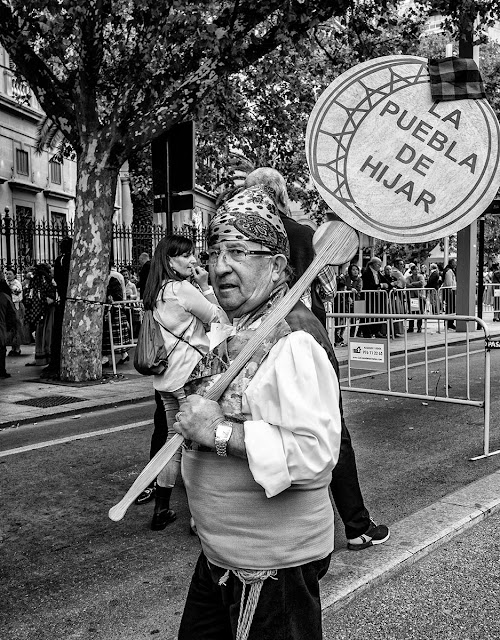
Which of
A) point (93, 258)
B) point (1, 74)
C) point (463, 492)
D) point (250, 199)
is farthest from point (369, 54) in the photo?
point (1, 74)

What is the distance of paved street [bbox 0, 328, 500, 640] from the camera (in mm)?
3354

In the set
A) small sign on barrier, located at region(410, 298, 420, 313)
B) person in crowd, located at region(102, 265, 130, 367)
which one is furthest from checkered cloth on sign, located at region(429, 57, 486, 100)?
small sign on barrier, located at region(410, 298, 420, 313)

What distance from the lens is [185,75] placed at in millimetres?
10312

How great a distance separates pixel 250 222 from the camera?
2.02m

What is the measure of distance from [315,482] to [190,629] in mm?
626

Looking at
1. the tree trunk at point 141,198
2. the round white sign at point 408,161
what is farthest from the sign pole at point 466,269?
the round white sign at point 408,161

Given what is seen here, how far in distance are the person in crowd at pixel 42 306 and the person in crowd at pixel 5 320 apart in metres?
0.70

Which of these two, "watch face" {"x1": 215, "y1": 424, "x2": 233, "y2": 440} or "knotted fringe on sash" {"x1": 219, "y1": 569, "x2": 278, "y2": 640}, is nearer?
"watch face" {"x1": 215, "y1": 424, "x2": 233, "y2": 440}

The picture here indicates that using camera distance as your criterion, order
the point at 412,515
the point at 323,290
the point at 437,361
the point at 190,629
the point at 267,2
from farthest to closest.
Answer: the point at 267,2 < the point at 437,361 < the point at 412,515 < the point at 323,290 < the point at 190,629

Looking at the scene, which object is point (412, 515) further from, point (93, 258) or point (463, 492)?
point (93, 258)

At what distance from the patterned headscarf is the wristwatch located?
0.52 m

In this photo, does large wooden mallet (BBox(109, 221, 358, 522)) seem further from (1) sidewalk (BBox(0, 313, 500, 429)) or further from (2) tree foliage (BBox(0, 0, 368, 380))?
(2) tree foliage (BBox(0, 0, 368, 380))

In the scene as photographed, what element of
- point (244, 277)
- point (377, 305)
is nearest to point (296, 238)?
point (244, 277)

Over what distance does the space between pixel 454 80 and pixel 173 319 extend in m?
2.69
